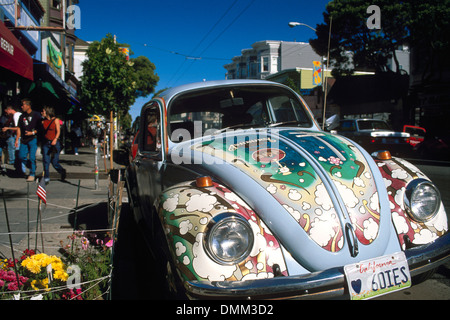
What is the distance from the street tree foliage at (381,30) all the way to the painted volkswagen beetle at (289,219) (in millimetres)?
23273

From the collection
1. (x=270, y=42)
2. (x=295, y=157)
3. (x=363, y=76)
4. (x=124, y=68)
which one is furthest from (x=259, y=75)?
(x=295, y=157)

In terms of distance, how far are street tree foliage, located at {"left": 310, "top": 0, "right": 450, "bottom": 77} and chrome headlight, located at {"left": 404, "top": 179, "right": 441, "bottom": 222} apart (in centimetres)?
2315

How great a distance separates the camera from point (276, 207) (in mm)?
2365

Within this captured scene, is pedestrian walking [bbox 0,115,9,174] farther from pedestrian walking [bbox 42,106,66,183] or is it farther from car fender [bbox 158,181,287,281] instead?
car fender [bbox 158,181,287,281]

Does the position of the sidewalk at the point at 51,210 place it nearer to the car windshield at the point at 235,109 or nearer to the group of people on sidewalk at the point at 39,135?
the group of people on sidewalk at the point at 39,135

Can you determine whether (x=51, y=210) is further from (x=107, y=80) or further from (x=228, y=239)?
(x=107, y=80)

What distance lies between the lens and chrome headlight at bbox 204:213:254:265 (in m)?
2.06

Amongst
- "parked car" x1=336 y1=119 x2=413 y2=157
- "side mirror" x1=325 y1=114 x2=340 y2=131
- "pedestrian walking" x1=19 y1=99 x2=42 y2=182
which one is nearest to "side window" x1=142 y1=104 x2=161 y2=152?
"side mirror" x1=325 y1=114 x2=340 y2=131

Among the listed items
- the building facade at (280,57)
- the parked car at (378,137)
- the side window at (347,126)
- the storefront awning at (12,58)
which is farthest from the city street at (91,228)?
the building facade at (280,57)

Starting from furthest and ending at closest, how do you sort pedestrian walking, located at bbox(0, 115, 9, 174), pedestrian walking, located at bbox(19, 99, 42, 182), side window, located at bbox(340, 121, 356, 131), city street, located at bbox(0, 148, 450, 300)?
side window, located at bbox(340, 121, 356, 131)
pedestrian walking, located at bbox(0, 115, 9, 174)
pedestrian walking, located at bbox(19, 99, 42, 182)
city street, located at bbox(0, 148, 450, 300)

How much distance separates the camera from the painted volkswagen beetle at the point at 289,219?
204cm

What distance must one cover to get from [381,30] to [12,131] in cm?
2464

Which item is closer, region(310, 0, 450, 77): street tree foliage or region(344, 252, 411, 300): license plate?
region(344, 252, 411, 300): license plate
